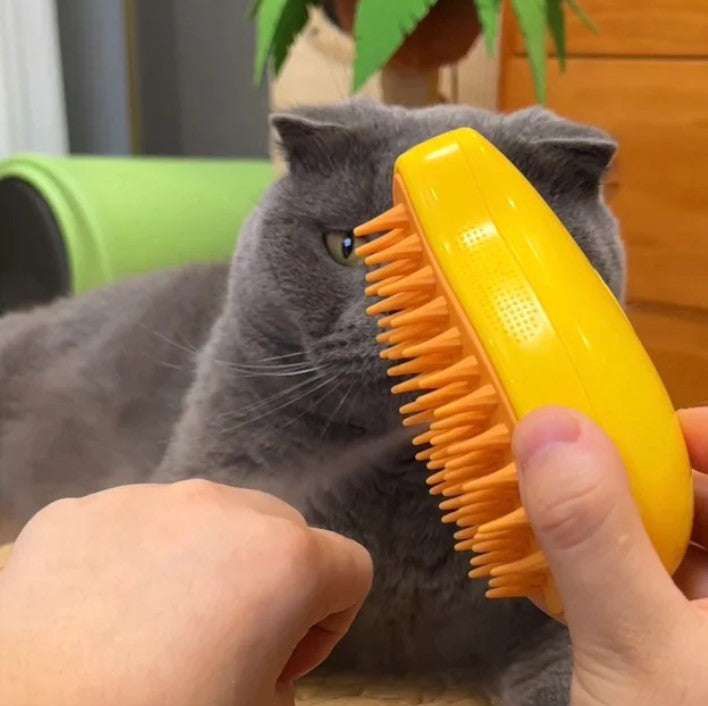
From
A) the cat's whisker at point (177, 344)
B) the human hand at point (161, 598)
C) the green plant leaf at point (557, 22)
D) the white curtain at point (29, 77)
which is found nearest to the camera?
the human hand at point (161, 598)

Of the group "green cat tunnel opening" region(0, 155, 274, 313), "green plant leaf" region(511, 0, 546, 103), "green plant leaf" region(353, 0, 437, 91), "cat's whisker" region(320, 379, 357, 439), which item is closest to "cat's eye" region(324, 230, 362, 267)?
"cat's whisker" region(320, 379, 357, 439)

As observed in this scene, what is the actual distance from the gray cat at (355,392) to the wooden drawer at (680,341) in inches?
27.7

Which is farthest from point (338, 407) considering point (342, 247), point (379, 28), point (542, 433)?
point (379, 28)

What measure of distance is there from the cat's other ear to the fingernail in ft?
1.26

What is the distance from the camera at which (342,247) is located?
75 cm

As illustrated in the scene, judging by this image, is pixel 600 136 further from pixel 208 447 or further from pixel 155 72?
pixel 155 72

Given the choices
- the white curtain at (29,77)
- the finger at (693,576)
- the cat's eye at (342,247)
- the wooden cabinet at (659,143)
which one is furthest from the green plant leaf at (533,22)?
the white curtain at (29,77)

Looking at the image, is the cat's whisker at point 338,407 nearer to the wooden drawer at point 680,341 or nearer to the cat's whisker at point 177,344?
the cat's whisker at point 177,344

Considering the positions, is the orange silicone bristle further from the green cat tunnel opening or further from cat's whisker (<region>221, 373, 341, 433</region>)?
the green cat tunnel opening

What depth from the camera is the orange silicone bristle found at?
461mm

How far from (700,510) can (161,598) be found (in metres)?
0.34

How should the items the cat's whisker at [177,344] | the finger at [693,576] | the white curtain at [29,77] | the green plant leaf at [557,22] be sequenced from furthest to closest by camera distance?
the white curtain at [29,77] → the green plant leaf at [557,22] → the cat's whisker at [177,344] → the finger at [693,576]

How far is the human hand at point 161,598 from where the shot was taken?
368mm

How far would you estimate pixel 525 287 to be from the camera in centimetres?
46
